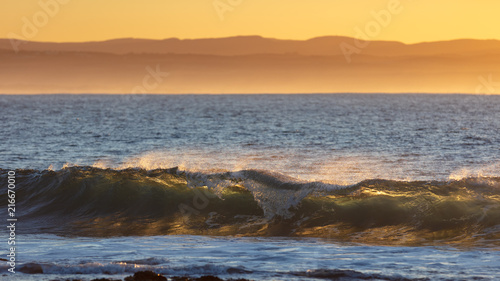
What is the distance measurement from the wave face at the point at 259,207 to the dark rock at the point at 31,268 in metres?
4.40

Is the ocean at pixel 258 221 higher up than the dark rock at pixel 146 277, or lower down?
higher up

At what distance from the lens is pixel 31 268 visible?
1238cm

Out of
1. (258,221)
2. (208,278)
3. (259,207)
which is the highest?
(259,207)

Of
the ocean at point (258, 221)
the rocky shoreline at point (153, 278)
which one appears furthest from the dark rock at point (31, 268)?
the rocky shoreline at point (153, 278)

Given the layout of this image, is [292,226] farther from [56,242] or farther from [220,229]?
[56,242]

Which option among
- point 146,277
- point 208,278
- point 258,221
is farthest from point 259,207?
point 146,277

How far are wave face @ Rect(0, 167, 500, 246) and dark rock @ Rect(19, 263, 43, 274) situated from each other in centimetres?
440

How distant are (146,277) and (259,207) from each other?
28.3ft

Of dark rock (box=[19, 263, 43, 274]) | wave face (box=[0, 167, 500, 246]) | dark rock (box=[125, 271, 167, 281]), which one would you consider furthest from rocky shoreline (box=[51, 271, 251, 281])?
wave face (box=[0, 167, 500, 246])

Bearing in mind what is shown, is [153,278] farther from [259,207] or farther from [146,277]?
[259,207]

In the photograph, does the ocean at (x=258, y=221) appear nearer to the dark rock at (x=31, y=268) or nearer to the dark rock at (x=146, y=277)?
the dark rock at (x=31, y=268)

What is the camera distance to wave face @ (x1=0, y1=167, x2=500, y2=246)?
17.2 metres

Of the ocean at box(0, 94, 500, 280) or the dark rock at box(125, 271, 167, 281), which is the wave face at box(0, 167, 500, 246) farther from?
the dark rock at box(125, 271, 167, 281)

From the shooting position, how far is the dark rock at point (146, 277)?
37.5ft
